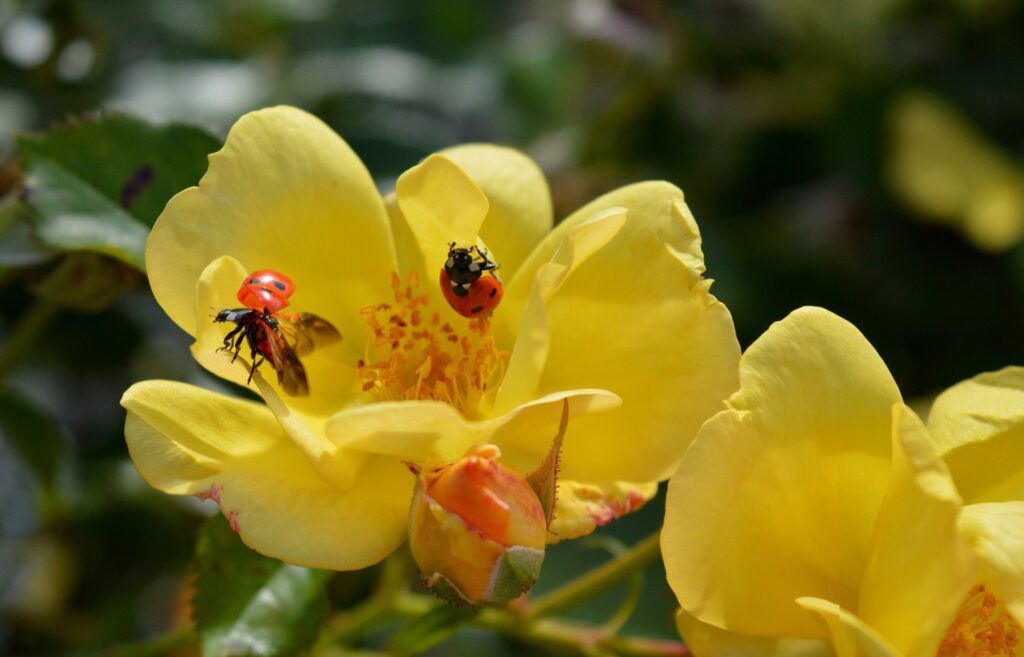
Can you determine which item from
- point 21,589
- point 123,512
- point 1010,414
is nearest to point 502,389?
point 1010,414

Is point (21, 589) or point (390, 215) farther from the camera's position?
point (21, 589)

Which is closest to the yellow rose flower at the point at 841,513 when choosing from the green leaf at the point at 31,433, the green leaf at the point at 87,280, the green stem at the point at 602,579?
the green stem at the point at 602,579

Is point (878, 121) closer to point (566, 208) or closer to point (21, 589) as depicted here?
point (566, 208)

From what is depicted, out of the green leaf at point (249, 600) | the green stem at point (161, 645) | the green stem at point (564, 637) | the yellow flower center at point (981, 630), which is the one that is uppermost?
the yellow flower center at point (981, 630)

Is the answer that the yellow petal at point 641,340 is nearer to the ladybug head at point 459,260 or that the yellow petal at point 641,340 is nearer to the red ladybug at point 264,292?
the ladybug head at point 459,260

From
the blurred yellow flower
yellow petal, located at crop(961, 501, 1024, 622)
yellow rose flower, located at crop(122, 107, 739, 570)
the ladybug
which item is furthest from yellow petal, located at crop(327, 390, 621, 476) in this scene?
the blurred yellow flower

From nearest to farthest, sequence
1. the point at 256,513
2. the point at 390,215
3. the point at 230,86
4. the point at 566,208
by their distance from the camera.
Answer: the point at 256,513 < the point at 390,215 < the point at 566,208 < the point at 230,86

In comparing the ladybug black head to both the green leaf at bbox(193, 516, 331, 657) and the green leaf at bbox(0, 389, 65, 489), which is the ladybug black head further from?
the green leaf at bbox(0, 389, 65, 489)
